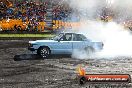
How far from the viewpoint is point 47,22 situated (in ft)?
114

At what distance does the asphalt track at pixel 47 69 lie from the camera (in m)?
12.5

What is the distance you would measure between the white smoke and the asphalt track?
2113 millimetres

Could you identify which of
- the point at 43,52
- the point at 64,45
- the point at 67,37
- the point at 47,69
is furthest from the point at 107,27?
the point at 47,69

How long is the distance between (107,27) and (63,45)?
11355mm

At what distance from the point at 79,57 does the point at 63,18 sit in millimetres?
15410

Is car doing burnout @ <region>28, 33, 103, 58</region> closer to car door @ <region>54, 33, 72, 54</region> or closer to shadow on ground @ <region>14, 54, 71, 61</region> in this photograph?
car door @ <region>54, 33, 72, 54</region>

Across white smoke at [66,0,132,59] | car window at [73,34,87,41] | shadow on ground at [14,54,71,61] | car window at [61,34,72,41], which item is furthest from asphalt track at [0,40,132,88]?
white smoke at [66,0,132,59]

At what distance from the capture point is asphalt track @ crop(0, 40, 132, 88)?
1253 centimetres

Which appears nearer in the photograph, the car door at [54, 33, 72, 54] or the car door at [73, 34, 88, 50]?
the car door at [54, 33, 72, 54]

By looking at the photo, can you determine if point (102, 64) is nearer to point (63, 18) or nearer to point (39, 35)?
point (39, 35)

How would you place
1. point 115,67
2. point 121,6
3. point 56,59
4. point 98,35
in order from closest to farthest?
point 115,67 < point 56,59 < point 98,35 < point 121,6

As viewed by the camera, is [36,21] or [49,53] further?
[36,21]

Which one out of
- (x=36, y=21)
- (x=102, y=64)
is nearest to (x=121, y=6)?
(x=36, y=21)

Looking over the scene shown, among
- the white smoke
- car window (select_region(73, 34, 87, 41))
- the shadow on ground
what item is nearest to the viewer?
the shadow on ground
